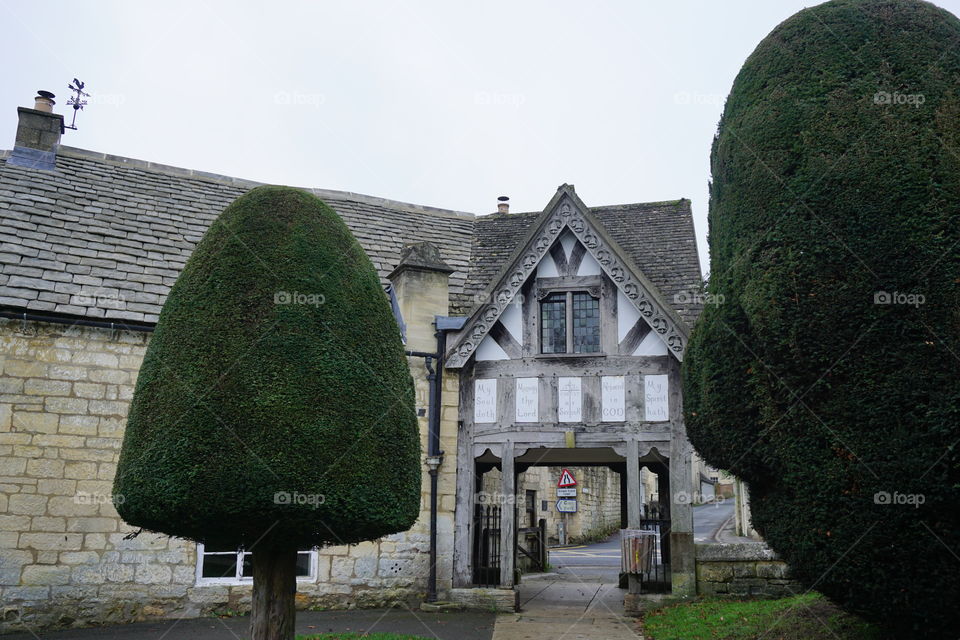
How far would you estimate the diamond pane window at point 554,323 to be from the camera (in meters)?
12.5

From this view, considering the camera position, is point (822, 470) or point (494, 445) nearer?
point (822, 470)

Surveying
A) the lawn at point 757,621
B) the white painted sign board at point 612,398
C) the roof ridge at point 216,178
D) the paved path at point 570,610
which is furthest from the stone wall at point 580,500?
the lawn at point 757,621

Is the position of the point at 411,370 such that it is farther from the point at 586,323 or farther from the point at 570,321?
the point at 586,323

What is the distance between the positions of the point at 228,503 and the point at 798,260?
16.5ft

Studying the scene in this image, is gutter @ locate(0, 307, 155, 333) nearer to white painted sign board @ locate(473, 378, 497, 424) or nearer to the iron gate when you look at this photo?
white painted sign board @ locate(473, 378, 497, 424)

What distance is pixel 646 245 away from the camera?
14.6m

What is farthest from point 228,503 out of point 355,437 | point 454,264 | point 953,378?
point 454,264

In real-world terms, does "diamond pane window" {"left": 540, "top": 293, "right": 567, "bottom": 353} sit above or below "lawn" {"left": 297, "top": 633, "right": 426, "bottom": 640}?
above

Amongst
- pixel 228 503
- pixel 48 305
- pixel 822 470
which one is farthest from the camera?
pixel 48 305

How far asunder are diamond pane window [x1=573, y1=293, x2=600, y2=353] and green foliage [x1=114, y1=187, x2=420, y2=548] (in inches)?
248

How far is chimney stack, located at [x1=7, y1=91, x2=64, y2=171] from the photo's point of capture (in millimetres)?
13781

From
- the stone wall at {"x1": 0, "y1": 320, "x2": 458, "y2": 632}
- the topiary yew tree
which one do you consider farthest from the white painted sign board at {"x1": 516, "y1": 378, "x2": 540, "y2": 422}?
the topiary yew tree

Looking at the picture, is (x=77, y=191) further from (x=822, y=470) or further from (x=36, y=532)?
(x=822, y=470)

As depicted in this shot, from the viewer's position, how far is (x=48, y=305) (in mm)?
10664
